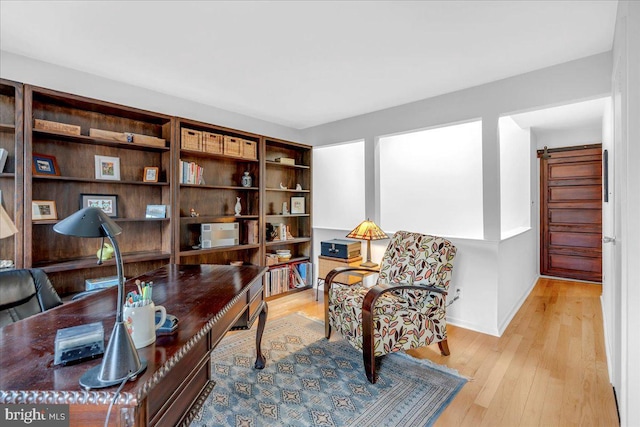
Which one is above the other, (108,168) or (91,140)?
(91,140)

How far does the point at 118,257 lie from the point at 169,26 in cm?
173

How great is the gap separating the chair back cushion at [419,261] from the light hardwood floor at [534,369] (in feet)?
2.01

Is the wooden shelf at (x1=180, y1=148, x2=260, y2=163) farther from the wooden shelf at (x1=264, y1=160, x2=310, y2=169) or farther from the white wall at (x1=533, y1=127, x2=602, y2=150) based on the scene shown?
the white wall at (x1=533, y1=127, x2=602, y2=150)

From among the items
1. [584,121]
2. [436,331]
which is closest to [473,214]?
[436,331]

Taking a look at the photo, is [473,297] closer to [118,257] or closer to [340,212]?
[340,212]

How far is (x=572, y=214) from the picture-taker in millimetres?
4641

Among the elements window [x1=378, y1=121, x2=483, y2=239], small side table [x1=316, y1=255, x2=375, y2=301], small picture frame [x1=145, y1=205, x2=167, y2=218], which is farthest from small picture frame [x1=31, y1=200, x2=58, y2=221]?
window [x1=378, y1=121, x2=483, y2=239]

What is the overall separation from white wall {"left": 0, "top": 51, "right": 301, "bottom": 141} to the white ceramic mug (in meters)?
2.52

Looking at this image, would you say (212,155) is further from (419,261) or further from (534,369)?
(534,369)

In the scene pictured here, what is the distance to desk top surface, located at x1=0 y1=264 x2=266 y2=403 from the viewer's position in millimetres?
805

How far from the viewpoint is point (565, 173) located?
183 inches

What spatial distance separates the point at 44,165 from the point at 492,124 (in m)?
3.86

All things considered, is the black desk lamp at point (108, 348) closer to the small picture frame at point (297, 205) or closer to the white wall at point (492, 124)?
the white wall at point (492, 124)

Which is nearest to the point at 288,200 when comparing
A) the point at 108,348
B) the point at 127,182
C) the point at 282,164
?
the point at 282,164
